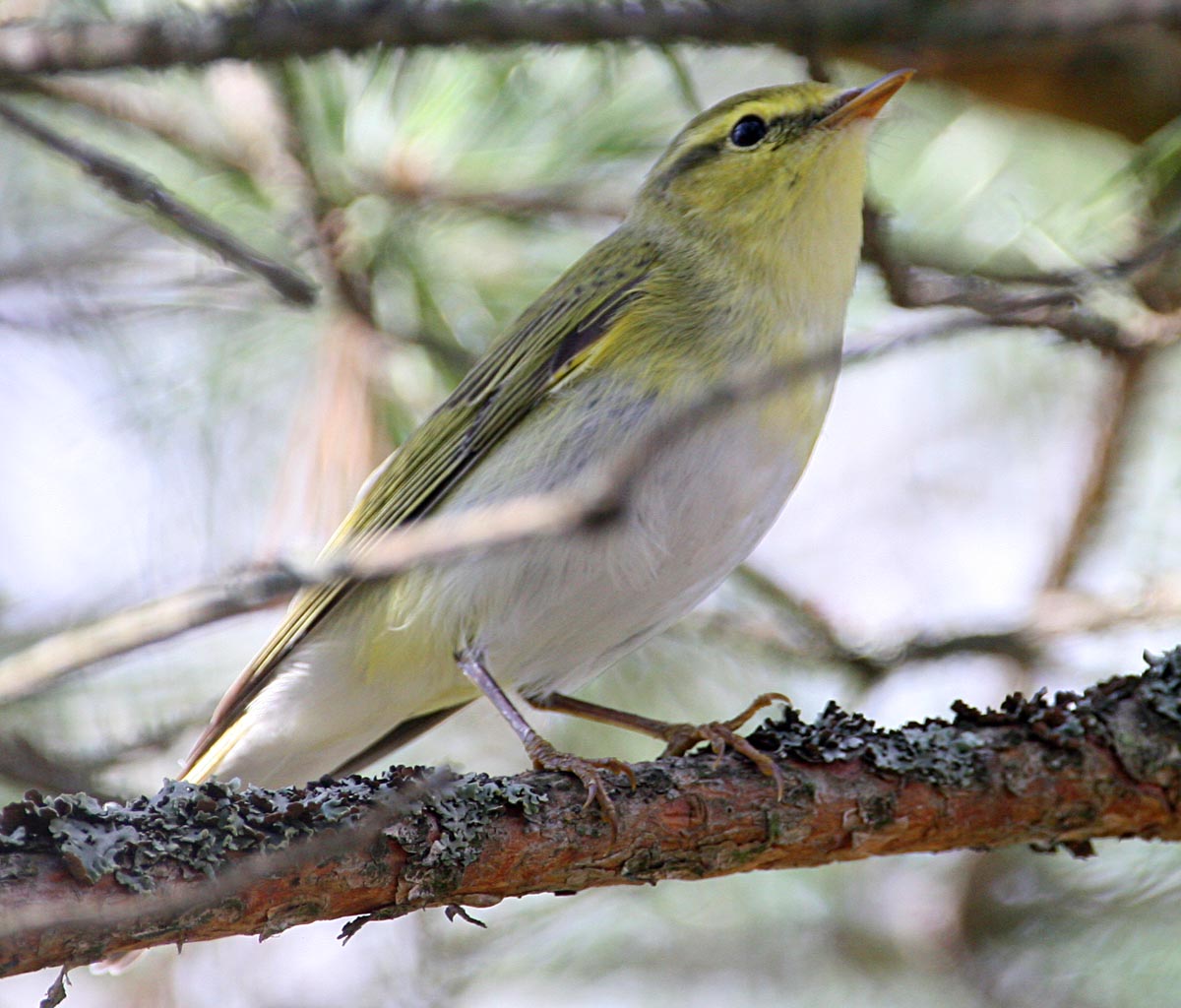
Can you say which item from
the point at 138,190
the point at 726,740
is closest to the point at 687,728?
the point at 726,740

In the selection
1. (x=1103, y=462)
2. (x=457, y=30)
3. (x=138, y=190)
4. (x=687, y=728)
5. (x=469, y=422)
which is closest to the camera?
(x=138, y=190)

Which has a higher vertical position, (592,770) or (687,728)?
(592,770)

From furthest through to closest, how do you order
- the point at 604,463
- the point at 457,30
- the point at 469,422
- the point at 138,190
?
the point at 469,422, the point at 604,463, the point at 457,30, the point at 138,190

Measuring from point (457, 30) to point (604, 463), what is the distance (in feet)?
Result: 3.41

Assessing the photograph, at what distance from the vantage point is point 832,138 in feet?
11.1

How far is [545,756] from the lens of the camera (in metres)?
2.93

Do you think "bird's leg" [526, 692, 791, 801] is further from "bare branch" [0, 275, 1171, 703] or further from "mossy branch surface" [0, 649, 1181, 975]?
"bare branch" [0, 275, 1171, 703]

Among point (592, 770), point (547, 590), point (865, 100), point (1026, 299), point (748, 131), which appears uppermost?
point (748, 131)

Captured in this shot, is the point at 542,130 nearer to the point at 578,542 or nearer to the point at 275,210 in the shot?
the point at 275,210

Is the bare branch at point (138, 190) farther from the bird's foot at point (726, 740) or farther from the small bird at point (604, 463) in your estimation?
the bird's foot at point (726, 740)

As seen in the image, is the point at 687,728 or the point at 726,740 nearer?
the point at 726,740

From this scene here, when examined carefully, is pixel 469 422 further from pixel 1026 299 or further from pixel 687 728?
pixel 1026 299

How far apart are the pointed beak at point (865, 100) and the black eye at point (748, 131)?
0.72 feet

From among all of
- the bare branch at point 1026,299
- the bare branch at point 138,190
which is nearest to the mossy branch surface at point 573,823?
the bare branch at point 1026,299
